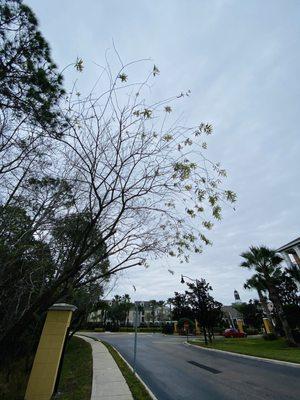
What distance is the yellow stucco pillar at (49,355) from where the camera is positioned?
24.5 ft

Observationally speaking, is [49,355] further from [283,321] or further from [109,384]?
[283,321]

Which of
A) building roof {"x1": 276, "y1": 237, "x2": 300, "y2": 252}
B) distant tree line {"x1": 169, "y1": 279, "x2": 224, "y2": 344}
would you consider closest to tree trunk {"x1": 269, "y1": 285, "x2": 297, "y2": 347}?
distant tree line {"x1": 169, "y1": 279, "x2": 224, "y2": 344}

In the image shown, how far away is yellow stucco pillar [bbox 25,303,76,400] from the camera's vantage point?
7473 millimetres

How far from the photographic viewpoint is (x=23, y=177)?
7.79m

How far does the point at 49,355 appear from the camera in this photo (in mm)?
7945

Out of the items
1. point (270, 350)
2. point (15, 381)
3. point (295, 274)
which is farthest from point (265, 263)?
point (15, 381)

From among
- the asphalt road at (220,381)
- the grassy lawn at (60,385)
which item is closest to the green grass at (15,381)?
the grassy lawn at (60,385)

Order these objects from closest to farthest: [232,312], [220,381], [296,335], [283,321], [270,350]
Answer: [220,381]
[270,350]
[283,321]
[296,335]
[232,312]

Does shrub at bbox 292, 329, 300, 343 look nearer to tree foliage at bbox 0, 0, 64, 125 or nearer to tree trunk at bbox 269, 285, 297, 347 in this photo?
tree trunk at bbox 269, 285, 297, 347

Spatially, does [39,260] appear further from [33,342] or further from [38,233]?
[33,342]

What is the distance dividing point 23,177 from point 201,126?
5.30 m

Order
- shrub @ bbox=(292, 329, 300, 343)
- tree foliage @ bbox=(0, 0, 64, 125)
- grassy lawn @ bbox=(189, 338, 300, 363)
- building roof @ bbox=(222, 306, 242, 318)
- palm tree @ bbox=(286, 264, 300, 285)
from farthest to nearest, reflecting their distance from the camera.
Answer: building roof @ bbox=(222, 306, 242, 318), palm tree @ bbox=(286, 264, 300, 285), shrub @ bbox=(292, 329, 300, 343), grassy lawn @ bbox=(189, 338, 300, 363), tree foliage @ bbox=(0, 0, 64, 125)

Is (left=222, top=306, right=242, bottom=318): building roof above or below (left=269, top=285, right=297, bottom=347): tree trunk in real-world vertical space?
above

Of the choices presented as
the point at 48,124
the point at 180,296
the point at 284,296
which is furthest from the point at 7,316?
the point at 284,296
